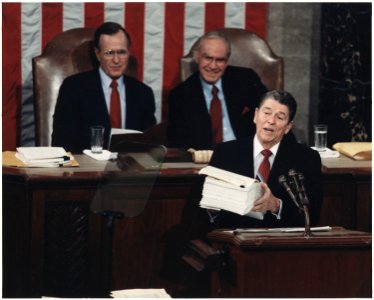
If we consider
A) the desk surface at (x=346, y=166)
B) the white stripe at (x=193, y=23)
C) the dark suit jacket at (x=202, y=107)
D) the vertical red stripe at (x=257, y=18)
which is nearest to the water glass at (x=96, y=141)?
the dark suit jacket at (x=202, y=107)

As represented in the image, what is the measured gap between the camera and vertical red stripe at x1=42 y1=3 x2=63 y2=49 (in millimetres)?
6828

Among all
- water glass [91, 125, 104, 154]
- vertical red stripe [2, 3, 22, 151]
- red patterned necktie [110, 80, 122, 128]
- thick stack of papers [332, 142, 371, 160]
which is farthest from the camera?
vertical red stripe [2, 3, 22, 151]

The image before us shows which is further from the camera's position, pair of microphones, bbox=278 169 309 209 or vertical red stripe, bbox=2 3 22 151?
vertical red stripe, bbox=2 3 22 151

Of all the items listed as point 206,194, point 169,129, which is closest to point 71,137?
point 169,129

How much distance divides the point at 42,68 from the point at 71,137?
0.65 m

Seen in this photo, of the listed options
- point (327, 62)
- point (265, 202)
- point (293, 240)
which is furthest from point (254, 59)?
point (293, 240)

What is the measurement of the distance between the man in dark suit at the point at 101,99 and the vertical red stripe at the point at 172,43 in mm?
997

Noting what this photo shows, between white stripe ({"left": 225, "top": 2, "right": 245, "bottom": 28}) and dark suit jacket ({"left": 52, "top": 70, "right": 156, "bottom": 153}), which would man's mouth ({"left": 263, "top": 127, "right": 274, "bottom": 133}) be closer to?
dark suit jacket ({"left": 52, "top": 70, "right": 156, "bottom": 153})

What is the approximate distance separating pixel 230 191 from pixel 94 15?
10.6 ft

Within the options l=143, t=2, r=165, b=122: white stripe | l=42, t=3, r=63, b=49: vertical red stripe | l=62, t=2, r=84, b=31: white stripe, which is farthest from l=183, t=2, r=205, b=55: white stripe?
l=42, t=3, r=63, b=49: vertical red stripe

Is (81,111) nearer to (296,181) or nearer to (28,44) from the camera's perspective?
(28,44)

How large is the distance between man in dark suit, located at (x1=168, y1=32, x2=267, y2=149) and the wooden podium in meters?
2.19

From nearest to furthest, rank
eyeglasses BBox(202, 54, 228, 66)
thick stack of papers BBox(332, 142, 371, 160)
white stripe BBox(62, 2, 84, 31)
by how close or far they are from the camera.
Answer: thick stack of papers BBox(332, 142, 371, 160), eyeglasses BBox(202, 54, 228, 66), white stripe BBox(62, 2, 84, 31)

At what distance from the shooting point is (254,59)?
6523mm
